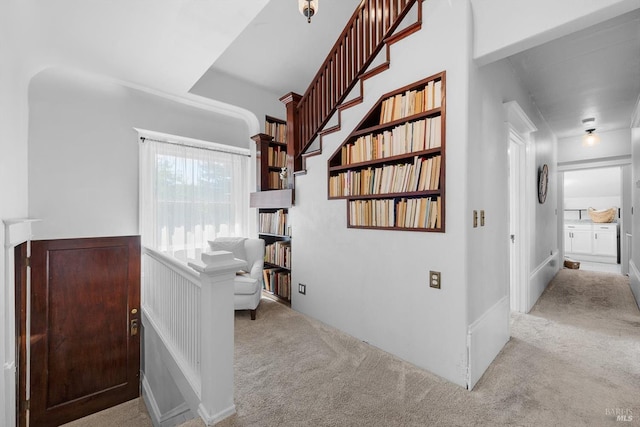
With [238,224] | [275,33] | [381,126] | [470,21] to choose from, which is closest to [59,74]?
[275,33]

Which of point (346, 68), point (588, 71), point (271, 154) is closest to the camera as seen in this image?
point (346, 68)

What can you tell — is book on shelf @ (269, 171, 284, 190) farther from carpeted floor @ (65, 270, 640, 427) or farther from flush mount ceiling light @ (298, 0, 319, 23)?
flush mount ceiling light @ (298, 0, 319, 23)

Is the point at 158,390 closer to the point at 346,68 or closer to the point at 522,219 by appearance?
the point at 346,68

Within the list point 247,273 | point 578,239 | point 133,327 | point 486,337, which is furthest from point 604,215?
point 133,327

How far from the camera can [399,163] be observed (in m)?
2.23

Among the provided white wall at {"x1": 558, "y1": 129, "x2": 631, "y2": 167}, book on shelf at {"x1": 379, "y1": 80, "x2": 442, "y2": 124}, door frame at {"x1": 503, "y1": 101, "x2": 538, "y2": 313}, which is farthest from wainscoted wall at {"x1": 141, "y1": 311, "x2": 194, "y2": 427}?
white wall at {"x1": 558, "y1": 129, "x2": 631, "y2": 167}

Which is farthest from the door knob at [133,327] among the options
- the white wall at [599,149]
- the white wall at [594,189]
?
the white wall at [594,189]

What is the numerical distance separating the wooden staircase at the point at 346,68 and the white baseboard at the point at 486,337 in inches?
76.9

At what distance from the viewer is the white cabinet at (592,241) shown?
622 centimetres

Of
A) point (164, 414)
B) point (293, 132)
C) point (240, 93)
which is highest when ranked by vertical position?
point (240, 93)

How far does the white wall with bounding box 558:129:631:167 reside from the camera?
14.5 ft

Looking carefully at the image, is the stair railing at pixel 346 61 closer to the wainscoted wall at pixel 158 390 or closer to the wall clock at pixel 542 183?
the wainscoted wall at pixel 158 390

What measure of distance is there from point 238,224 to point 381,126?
8.33 feet

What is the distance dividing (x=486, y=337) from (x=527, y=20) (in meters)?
2.01
